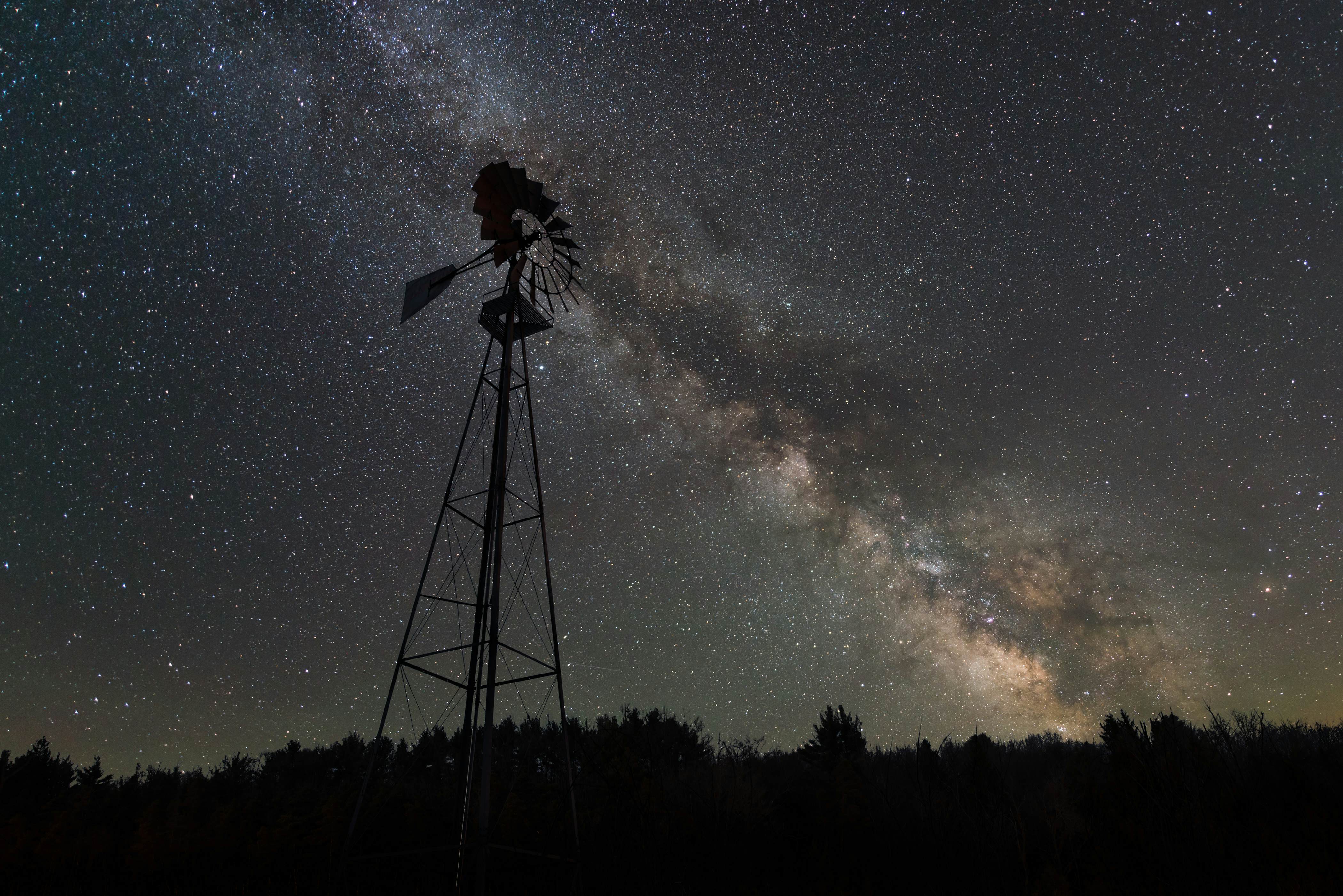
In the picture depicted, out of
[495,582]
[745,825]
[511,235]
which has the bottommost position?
[745,825]

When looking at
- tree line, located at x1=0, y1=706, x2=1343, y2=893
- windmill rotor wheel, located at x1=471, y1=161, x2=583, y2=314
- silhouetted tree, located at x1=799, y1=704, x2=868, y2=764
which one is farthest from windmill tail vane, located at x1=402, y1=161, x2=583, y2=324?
silhouetted tree, located at x1=799, y1=704, x2=868, y2=764

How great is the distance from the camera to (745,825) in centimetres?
2266

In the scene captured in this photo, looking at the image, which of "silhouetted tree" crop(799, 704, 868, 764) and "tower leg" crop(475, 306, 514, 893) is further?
"silhouetted tree" crop(799, 704, 868, 764)

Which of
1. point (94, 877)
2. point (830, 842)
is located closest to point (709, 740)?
point (830, 842)

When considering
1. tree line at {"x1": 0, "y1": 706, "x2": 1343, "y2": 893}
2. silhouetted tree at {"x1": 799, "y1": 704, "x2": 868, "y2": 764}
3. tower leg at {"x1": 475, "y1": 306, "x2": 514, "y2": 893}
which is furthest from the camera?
silhouetted tree at {"x1": 799, "y1": 704, "x2": 868, "y2": 764}

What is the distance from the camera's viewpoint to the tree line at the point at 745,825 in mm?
15164

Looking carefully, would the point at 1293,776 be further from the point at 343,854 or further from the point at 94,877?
the point at 94,877

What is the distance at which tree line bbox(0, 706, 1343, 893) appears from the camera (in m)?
15.2

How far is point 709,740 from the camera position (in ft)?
124

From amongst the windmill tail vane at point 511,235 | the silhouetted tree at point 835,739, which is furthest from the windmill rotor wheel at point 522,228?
the silhouetted tree at point 835,739

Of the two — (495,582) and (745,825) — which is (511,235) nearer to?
(495,582)

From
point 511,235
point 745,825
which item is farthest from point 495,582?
point 745,825

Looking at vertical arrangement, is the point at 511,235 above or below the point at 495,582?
above

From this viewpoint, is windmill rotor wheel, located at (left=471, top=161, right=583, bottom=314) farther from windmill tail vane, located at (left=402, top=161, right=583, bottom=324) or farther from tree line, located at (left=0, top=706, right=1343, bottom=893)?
tree line, located at (left=0, top=706, right=1343, bottom=893)
